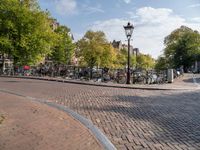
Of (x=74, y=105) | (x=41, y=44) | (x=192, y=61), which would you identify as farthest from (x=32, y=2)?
(x=192, y=61)

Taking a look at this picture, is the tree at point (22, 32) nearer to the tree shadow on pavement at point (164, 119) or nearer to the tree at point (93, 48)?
the tree shadow on pavement at point (164, 119)

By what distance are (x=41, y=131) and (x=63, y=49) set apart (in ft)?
218

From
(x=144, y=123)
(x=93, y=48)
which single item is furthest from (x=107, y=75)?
(x=93, y=48)

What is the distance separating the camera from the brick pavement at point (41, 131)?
599 centimetres

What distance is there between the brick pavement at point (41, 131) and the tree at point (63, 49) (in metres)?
61.5

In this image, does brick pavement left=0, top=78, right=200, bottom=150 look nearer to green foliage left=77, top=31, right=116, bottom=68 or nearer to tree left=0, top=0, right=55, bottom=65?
tree left=0, top=0, right=55, bottom=65

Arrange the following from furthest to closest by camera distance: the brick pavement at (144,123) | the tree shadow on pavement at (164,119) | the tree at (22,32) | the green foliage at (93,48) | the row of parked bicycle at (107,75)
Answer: the green foliage at (93,48) → the tree at (22,32) → the row of parked bicycle at (107,75) → the tree shadow on pavement at (164,119) → the brick pavement at (144,123)

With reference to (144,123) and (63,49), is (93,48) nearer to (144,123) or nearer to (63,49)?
(63,49)

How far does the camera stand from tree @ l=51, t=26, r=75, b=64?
7156 centimetres

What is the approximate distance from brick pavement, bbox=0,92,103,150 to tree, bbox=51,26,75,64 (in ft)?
202

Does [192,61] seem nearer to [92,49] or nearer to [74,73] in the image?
[92,49]

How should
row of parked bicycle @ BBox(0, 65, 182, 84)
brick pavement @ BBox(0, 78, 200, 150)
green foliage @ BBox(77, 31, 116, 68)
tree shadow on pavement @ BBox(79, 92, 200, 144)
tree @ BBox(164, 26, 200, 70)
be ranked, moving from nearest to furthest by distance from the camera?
brick pavement @ BBox(0, 78, 200, 150) < tree shadow on pavement @ BBox(79, 92, 200, 144) < row of parked bicycle @ BBox(0, 65, 182, 84) < tree @ BBox(164, 26, 200, 70) < green foliage @ BBox(77, 31, 116, 68)

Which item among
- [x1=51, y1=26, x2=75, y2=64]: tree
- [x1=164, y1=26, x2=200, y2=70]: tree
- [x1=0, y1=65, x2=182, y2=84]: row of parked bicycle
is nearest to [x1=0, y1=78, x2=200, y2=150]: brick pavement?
[x1=0, y1=65, x2=182, y2=84]: row of parked bicycle

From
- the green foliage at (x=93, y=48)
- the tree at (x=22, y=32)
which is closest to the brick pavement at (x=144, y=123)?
the tree at (x=22, y=32)
